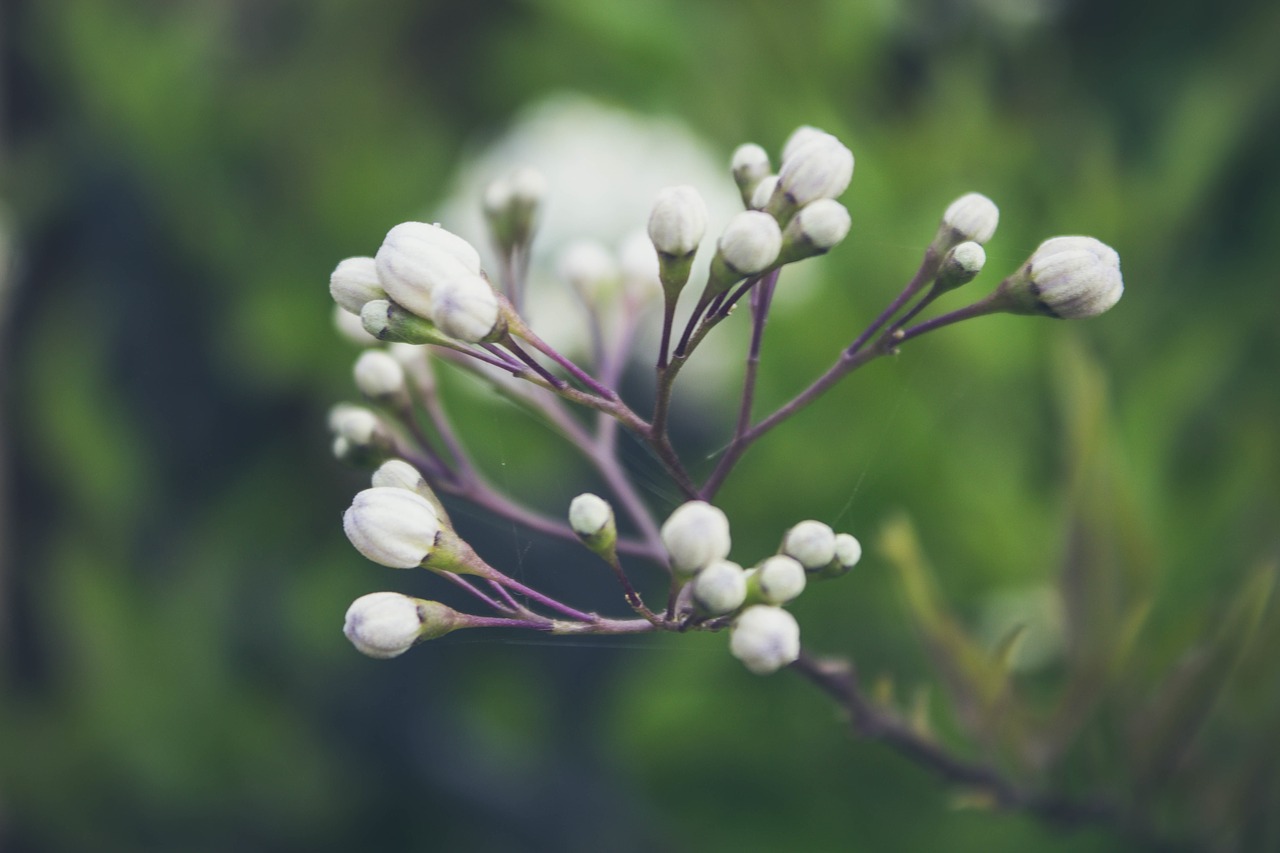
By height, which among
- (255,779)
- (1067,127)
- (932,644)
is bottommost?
(255,779)

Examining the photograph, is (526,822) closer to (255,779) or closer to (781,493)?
(255,779)

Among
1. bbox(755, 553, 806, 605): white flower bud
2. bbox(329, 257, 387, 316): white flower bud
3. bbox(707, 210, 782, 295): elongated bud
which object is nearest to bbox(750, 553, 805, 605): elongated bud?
bbox(755, 553, 806, 605): white flower bud

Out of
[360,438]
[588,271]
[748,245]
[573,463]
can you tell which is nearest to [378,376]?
[360,438]

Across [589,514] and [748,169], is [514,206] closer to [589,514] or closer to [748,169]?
[748,169]

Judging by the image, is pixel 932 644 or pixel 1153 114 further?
pixel 1153 114

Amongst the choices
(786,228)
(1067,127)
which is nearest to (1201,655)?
(786,228)

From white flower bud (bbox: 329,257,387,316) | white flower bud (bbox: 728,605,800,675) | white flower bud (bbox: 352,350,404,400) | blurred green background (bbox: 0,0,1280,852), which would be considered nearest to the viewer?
white flower bud (bbox: 728,605,800,675)

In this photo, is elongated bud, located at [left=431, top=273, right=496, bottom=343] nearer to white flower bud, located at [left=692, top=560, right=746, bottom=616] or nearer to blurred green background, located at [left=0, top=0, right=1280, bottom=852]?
white flower bud, located at [left=692, top=560, right=746, bottom=616]
